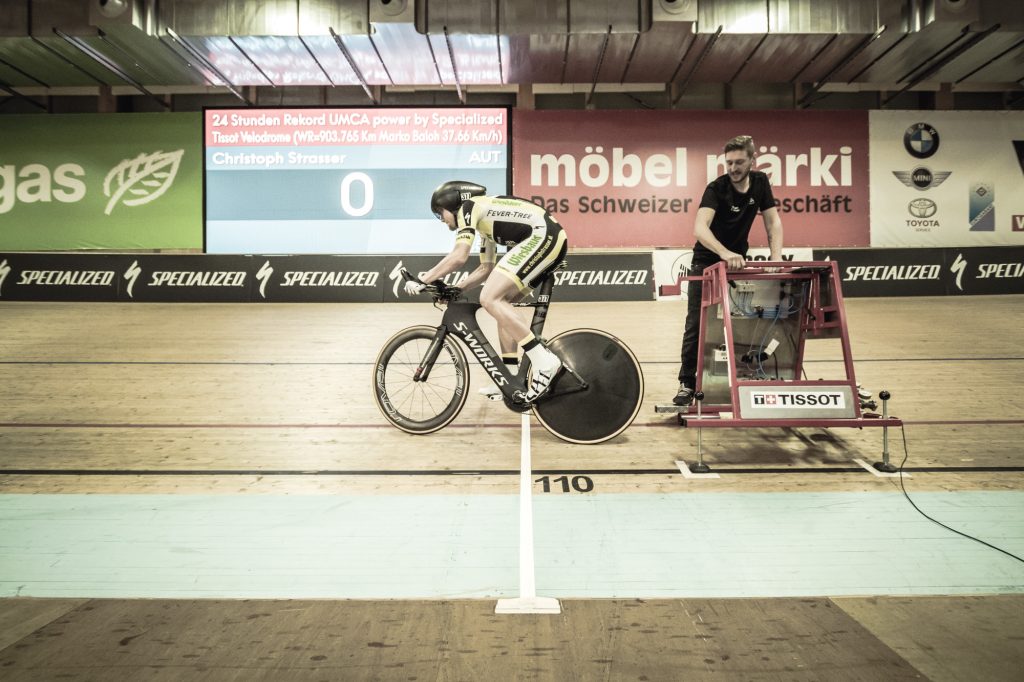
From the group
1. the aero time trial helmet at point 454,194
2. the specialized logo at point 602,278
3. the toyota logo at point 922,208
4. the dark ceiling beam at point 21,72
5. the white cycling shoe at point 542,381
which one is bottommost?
the white cycling shoe at point 542,381

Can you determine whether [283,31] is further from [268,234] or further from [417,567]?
[417,567]

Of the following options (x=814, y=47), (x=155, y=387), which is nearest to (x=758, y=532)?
(x=155, y=387)

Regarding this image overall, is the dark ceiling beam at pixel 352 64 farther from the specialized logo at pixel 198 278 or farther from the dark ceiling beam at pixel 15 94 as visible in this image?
the dark ceiling beam at pixel 15 94

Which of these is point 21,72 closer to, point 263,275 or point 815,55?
point 263,275

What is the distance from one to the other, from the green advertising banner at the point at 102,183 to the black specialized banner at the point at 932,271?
39.2ft

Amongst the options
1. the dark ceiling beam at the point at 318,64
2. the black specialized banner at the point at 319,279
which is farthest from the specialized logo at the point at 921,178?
the dark ceiling beam at the point at 318,64

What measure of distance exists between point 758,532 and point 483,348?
1697mm

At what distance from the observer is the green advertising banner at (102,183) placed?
39.9 feet

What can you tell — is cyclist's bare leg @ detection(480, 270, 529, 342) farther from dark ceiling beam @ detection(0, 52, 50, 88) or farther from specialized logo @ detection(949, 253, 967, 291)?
dark ceiling beam @ detection(0, 52, 50, 88)

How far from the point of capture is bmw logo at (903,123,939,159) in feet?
39.9

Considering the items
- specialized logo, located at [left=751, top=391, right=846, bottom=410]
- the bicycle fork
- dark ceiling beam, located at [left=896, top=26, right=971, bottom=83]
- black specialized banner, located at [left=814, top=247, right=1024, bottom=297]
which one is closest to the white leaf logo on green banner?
the bicycle fork

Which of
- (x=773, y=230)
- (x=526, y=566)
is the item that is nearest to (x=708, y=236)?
(x=773, y=230)

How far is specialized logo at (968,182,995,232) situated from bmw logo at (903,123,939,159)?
3.54 ft

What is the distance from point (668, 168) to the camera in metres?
12.2
